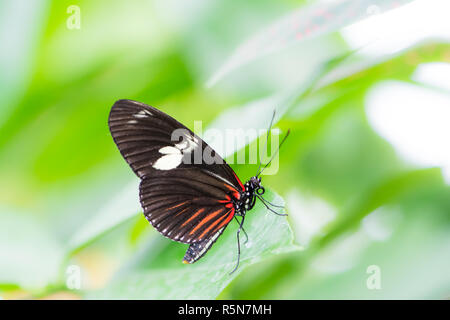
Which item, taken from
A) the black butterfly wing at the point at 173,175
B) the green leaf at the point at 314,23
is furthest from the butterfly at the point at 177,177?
the green leaf at the point at 314,23

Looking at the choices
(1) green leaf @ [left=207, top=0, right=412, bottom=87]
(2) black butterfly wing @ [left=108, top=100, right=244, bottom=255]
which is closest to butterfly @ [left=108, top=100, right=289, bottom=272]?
(2) black butterfly wing @ [left=108, top=100, right=244, bottom=255]

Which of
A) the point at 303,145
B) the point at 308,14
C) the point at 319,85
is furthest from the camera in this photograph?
the point at 303,145

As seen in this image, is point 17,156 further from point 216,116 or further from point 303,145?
point 303,145

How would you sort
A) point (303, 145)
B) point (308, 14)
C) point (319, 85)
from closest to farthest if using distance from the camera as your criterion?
point (319, 85), point (308, 14), point (303, 145)

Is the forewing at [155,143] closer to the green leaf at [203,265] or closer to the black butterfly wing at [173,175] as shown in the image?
the black butterfly wing at [173,175]

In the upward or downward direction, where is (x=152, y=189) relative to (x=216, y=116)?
downward

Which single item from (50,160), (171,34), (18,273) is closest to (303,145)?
(171,34)

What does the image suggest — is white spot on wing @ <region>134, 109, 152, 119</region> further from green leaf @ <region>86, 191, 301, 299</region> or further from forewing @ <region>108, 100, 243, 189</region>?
green leaf @ <region>86, 191, 301, 299</region>

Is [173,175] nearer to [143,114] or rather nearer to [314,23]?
[143,114]
